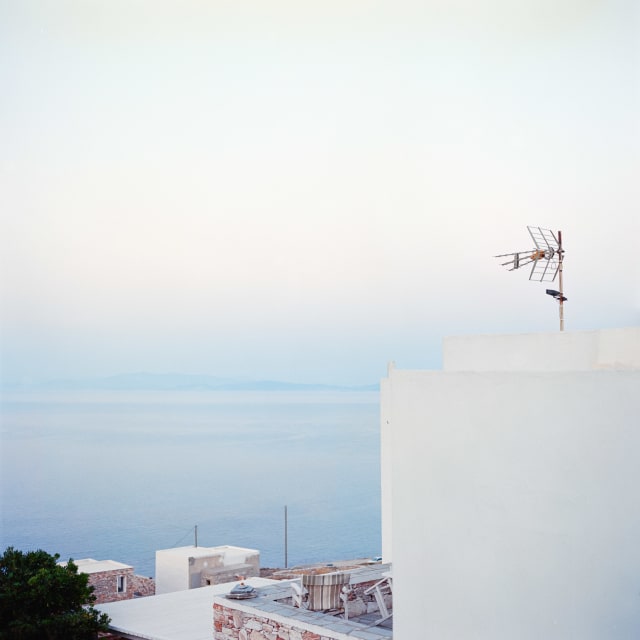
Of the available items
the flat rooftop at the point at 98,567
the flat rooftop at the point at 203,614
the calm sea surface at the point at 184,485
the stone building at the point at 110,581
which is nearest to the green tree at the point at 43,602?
the flat rooftop at the point at 203,614

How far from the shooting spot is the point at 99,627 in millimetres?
10570

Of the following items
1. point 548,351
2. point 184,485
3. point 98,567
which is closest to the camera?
point 548,351

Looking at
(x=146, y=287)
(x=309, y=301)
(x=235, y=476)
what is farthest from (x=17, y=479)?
(x=309, y=301)

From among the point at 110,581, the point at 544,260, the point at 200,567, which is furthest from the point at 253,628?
the point at 200,567

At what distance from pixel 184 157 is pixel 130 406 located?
140 metres

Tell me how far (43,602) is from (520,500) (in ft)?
25.9

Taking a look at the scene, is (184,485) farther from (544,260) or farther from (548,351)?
(548,351)

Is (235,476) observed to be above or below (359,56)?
below

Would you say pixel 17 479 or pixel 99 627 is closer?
pixel 99 627

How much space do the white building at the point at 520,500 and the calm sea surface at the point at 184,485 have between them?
48.6m

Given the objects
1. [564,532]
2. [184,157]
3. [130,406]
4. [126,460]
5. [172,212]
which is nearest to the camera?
[564,532]

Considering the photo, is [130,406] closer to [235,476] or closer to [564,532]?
[235,476]

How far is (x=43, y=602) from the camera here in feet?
35.4

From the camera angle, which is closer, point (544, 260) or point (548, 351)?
point (548, 351)
